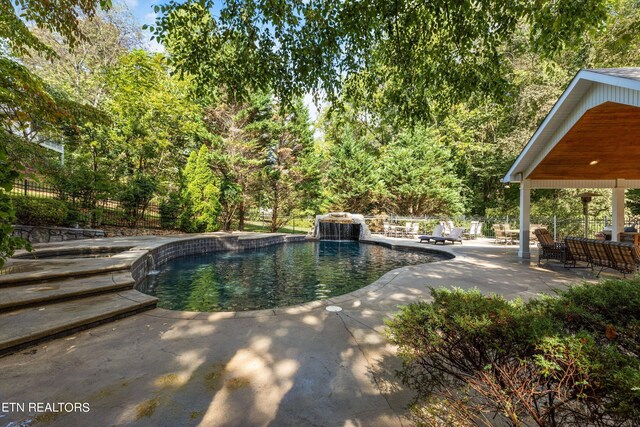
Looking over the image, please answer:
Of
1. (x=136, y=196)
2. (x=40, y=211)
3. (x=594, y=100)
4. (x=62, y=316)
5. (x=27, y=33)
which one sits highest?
(x=27, y=33)

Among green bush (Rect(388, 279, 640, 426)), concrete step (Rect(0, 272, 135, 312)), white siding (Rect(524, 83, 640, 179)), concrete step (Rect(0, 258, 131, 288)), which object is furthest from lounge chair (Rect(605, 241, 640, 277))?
concrete step (Rect(0, 258, 131, 288))

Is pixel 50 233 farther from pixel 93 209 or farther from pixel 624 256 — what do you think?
pixel 624 256

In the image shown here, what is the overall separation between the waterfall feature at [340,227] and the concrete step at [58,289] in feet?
43.5

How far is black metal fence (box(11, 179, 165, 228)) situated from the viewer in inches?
428

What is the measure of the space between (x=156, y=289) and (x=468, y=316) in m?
6.53

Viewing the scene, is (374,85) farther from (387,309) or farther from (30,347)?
(30,347)

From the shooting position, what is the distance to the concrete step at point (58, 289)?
3.75 m

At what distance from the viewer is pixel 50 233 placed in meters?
9.48

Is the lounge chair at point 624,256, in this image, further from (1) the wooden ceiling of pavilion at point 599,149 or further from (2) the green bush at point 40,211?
(2) the green bush at point 40,211

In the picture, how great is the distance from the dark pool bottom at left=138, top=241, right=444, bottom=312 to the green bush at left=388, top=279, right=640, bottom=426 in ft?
12.3

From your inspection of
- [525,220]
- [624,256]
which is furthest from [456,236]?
[624,256]

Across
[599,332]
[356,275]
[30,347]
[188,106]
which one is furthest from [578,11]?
[188,106]

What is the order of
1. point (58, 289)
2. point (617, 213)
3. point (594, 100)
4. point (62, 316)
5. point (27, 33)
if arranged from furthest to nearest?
1. point (617, 213)
2. point (27, 33)
3. point (594, 100)
4. point (58, 289)
5. point (62, 316)

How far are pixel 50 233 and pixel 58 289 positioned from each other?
731cm
